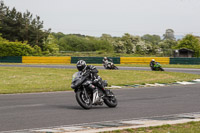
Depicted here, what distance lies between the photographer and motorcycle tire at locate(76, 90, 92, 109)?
930 cm

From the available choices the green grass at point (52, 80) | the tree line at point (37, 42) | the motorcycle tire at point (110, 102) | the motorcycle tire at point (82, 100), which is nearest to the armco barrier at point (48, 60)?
the tree line at point (37, 42)

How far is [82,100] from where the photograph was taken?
9.40 meters

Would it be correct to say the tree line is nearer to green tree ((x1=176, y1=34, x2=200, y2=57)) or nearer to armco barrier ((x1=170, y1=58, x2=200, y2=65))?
green tree ((x1=176, y1=34, x2=200, y2=57))

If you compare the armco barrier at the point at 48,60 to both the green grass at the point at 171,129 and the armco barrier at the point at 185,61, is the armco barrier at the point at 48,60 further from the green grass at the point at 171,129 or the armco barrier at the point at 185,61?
the green grass at the point at 171,129

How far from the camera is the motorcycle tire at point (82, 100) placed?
9.30m

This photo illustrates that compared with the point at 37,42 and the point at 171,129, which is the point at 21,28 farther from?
the point at 171,129

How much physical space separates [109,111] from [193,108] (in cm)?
239

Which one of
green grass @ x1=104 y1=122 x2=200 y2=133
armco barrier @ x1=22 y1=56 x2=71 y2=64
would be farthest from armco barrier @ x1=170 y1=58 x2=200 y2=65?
green grass @ x1=104 y1=122 x2=200 y2=133

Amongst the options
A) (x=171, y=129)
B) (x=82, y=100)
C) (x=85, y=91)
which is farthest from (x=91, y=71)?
(x=171, y=129)

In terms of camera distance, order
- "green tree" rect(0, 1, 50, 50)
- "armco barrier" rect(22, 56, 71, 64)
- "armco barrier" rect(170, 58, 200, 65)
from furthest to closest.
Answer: "green tree" rect(0, 1, 50, 50)
"armco barrier" rect(22, 56, 71, 64)
"armco barrier" rect(170, 58, 200, 65)

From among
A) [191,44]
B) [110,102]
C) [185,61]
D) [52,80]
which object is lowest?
[52,80]

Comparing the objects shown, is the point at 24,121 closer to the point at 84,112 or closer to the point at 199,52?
the point at 84,112

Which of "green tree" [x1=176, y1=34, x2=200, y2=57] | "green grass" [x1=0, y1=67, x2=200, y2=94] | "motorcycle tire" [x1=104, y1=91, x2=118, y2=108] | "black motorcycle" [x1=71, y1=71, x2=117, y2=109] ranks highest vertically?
"green tree" [x1=176, y1=34, x2=200, y2=57]

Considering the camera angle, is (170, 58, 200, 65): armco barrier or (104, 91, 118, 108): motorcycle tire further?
(170, 58, 200, 65): armco barrier
